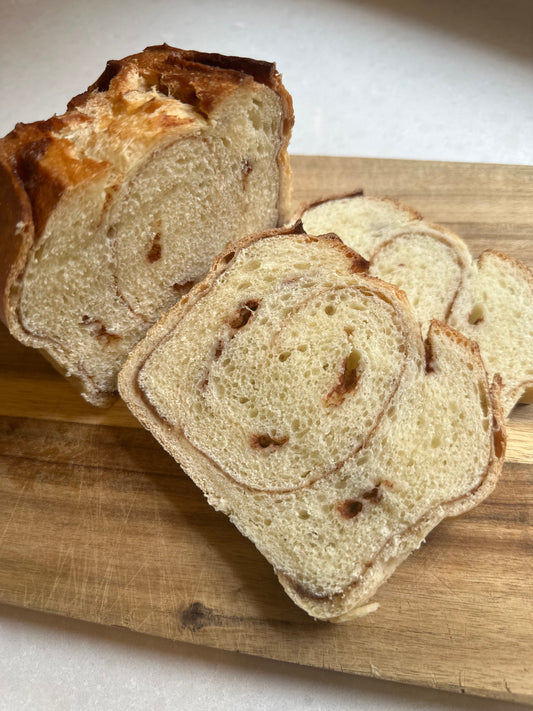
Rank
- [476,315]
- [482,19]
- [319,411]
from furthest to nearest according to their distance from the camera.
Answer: [482,19], [476,315], [319,411]

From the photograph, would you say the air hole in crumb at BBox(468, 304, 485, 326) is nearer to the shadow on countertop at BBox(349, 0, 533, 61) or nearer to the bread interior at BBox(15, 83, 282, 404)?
the bread interior at BBox(15, 83, 282, 404)

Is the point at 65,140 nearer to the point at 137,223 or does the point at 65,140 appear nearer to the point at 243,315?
the point at 137,223

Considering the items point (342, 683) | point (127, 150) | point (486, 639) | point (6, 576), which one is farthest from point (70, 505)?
point (486, 639)

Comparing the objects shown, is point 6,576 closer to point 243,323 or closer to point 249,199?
point 243,323

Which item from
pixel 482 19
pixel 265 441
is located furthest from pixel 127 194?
pixel 482 19

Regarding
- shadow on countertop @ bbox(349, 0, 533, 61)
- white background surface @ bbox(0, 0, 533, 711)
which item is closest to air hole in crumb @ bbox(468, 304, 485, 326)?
white background surface @ bbox(0, 0, 533, 711)
